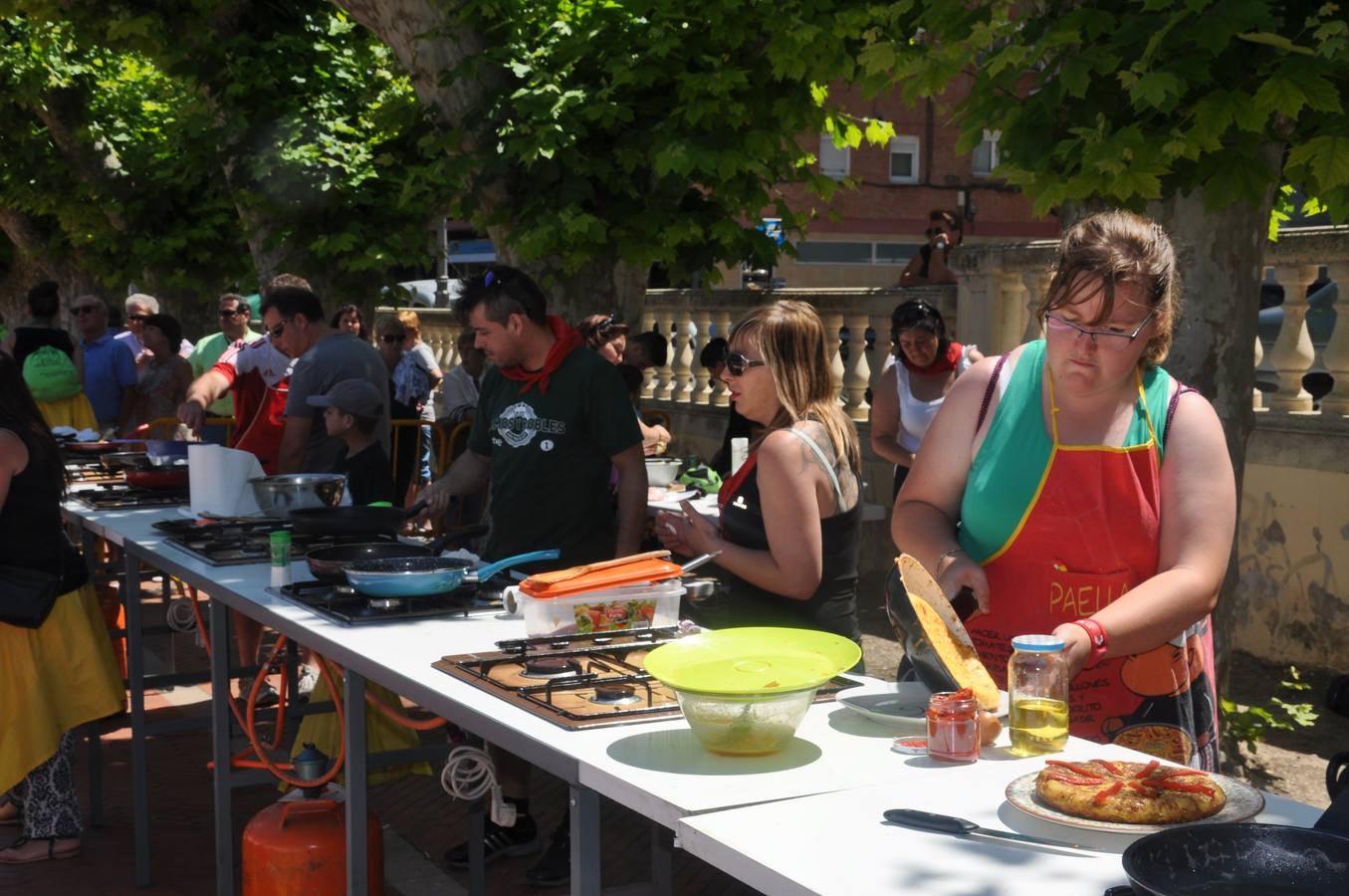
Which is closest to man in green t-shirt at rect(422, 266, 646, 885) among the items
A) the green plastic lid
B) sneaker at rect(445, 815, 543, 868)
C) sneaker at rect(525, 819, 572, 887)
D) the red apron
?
sneaker at rect(525, 819, 572, 887)

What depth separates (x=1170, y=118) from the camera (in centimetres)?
428

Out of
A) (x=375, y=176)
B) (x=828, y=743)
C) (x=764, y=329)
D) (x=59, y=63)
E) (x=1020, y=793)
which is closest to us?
(x=1020, y=793)

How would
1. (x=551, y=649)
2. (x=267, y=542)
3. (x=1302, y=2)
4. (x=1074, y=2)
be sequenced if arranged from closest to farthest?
(x=551, y=649) < (x=1302, y=2) < (x=1074, y=2) < (x=267, y=542)

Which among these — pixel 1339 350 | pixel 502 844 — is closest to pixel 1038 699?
pixel 502 844

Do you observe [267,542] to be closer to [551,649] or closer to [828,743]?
[551,649]

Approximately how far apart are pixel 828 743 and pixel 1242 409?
9.68ft

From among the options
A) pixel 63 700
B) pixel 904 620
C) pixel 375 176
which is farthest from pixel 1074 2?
pixel 375 176

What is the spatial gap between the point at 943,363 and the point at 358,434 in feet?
9.92

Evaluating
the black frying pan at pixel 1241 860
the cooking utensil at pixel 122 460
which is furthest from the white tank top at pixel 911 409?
the black frying pan at pixel 1241 860

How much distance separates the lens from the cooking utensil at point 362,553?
13.5ft

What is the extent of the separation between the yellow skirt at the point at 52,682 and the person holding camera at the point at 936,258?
644 centimetres

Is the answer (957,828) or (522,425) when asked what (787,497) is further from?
(957,828)

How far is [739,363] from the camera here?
3.94m

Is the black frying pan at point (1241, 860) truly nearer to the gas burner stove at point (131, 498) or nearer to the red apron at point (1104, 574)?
the red apron at point (1104, 574)
